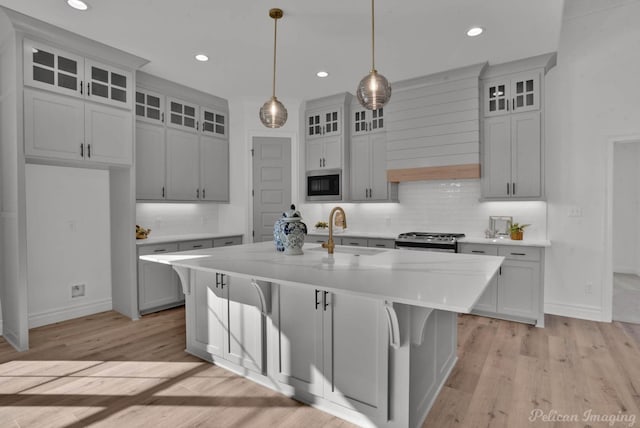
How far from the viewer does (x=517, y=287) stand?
12.1 ft

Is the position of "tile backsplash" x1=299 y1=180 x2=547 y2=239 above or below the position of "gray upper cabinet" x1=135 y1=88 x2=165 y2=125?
below

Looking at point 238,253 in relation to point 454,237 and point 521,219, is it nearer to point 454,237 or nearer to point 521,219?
point 454,237

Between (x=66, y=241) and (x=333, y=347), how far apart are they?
11.6 ft

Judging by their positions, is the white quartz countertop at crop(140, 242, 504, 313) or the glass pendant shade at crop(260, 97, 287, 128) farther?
the glass pendant shade at crop(260, 97, 287, 128)

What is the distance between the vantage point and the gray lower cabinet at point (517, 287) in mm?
3600

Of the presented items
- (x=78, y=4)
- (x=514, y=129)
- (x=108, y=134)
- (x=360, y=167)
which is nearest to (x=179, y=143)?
(x=108, y=134)

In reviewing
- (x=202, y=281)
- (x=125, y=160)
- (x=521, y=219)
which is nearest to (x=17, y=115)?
(x=125, y=160)

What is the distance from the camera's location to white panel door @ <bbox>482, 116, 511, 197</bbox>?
3988mm

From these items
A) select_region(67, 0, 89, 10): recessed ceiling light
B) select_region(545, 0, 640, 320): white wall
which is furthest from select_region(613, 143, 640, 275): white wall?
select_region(67, 0, 89, 10): recessed ceiling light

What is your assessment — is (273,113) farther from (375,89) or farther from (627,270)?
(627,270)

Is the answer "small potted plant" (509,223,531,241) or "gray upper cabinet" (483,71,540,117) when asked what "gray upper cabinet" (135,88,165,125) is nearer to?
"gray upper cabinet" (483,71,540,117)

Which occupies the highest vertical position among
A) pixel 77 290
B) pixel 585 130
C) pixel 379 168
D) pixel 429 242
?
pixel 585 130

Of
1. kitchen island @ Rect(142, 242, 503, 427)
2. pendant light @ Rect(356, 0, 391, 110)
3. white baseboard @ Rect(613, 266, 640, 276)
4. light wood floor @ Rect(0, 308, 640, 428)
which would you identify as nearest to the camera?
kitchen island @ Rect(142, 242, 503, 427)

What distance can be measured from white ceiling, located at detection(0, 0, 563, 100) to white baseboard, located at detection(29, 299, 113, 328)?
290 cm
